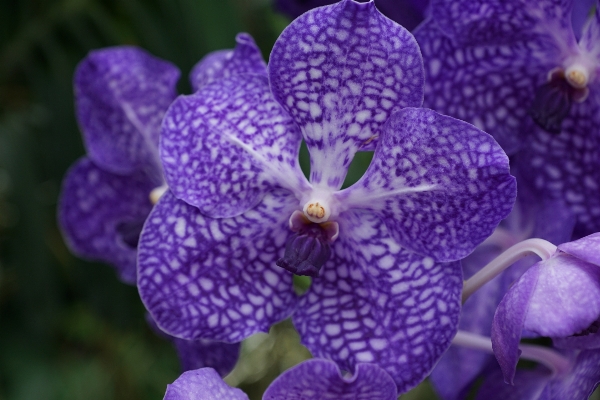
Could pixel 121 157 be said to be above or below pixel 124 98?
below

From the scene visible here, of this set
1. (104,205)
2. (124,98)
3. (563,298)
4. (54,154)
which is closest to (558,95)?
(563,298)

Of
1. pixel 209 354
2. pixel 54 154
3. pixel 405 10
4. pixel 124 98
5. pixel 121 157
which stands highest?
pixel 405 10

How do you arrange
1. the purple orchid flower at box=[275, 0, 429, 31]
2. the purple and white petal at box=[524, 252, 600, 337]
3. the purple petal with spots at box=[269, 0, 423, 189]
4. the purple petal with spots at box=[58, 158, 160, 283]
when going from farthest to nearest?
1. the purple petal with spots at box=[58, 158, 160, 283]
2. the purple orchid flower at box=[275, 0, 429, 31]
3. the purple petal with spots at box=[269, 0, 423, 189]
4. the purple and white petal at box=[524, 252, 600, 337]

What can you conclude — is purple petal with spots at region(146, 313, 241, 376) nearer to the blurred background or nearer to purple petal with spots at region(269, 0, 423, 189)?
purple petal with spots at region(269, 0, 423, 189)

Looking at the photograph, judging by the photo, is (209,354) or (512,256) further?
(209,354)

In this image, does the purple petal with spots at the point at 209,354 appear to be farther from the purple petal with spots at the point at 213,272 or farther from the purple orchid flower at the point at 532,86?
the purple orchid flower at the point at 532,86

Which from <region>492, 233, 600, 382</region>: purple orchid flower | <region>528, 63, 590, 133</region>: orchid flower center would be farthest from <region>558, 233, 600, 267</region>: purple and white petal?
<region>528, 63, 590, 133</region>: orchid flower center

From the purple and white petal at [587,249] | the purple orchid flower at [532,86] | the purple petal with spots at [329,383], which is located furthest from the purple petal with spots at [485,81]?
the purple petal with spots at [329,383]

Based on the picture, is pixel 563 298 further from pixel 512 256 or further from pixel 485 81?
pixel 485 81
